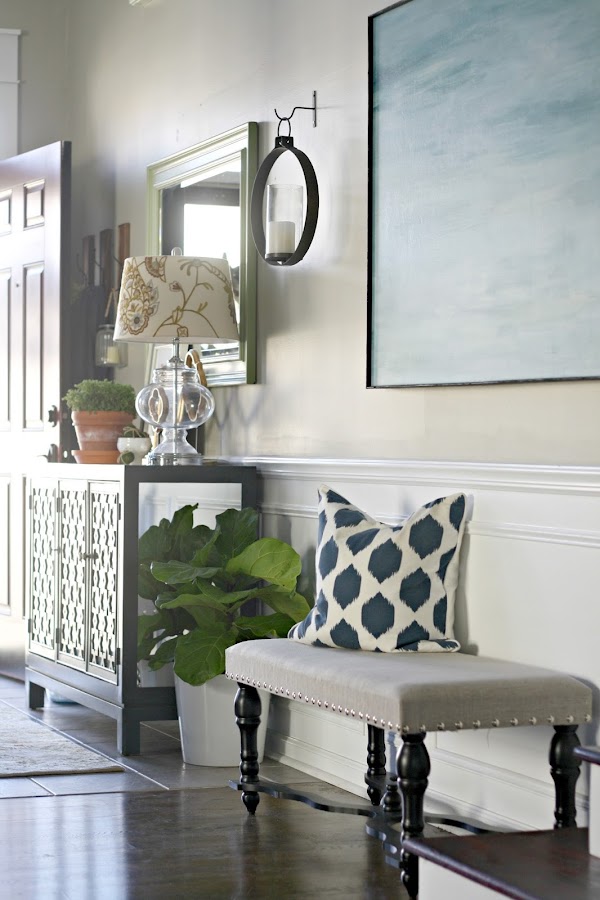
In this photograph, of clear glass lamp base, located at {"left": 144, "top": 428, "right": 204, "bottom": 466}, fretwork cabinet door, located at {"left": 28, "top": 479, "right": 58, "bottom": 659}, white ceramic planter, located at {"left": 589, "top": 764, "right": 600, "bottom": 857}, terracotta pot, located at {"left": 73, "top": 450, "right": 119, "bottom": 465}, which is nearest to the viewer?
white ceramic planter, located at {"left": 589, "top": 764, "right": 600, "bottom": 857}

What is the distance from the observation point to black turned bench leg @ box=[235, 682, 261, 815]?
352cm

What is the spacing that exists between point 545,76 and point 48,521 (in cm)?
260

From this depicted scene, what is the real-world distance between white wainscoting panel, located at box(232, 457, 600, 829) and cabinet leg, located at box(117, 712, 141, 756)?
2.37ft

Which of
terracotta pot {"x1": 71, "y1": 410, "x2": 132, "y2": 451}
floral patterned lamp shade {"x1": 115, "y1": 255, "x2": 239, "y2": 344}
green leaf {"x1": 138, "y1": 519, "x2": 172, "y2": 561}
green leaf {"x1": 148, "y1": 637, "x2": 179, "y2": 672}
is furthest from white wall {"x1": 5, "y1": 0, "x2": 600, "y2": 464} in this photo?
green leaf {"x1": 148, "y1": 637, "x2": 179, "y2": 672}

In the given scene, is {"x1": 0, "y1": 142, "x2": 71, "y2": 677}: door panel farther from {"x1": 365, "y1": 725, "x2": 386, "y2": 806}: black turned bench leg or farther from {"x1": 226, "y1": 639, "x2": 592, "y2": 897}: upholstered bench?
{"x1": 226, "y1": 639, "x2": 592, "y2": 897}: upholstered bench

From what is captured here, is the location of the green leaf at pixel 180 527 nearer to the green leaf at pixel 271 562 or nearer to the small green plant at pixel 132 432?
the green leaf at pixel 271 562

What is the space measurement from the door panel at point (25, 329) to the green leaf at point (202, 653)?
1634 mm

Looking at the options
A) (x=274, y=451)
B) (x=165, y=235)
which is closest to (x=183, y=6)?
(x=165, y=235)

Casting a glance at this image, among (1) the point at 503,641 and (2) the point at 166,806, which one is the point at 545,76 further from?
(2) the point at 166,806

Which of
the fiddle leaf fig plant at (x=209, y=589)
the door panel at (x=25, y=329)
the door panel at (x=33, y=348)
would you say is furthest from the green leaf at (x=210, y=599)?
the door panel at (x=33, y=348)

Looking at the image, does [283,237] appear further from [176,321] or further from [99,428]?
[99,428]

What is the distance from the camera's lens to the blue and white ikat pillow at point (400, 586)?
3260 millimetres

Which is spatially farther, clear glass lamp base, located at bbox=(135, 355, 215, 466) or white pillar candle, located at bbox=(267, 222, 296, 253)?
clear glass lamp base, located at bbox=(135, 355, 215, 466)

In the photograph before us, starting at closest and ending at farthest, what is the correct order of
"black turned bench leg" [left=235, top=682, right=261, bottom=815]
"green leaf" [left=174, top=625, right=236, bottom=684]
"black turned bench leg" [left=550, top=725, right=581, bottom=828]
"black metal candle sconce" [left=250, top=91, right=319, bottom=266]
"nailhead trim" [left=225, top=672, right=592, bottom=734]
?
"nailhead trim" [left=225, top=672, right=592, bottom=734] → "black turned bench leg" [left=550, top=725, right=581, bottom=828] → "black turned bench leg" [left=235, top=682, right=261, bottom=815] → "green leaf" [left=174, top=625, right=236, bottom=684] → "black metal candle sconce" [left=250, top=91, right=319, bottom=266]
